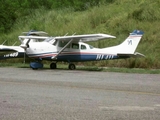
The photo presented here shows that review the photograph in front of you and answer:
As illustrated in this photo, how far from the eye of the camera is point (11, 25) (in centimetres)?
4006

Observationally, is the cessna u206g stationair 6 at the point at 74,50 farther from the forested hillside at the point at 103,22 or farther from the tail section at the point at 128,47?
the forested hillside at the point at 103,22

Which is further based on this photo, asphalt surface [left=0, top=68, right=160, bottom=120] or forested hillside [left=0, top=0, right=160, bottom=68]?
forested hillside [left=0, top=0, right=160, bottom=68]

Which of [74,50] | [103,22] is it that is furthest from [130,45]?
[103,22]

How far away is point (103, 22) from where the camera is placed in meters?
33.2

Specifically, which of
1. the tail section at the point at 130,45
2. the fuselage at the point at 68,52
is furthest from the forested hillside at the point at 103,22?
the fuselage at the point at 68,52

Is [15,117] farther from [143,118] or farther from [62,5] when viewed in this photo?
[62,5]

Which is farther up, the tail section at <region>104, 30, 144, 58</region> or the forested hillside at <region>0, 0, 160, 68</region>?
the forested hillside at <region>0, 0, 160, 68</region>

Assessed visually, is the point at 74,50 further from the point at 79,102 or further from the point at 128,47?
the point at 79,102

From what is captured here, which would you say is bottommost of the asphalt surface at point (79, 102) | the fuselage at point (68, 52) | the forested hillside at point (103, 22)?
the asphalt surface at point (79, 102)

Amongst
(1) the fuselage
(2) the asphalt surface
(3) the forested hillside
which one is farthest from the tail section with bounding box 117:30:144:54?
(2) the asphalt surface

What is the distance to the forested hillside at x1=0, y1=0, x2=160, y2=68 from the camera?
86.8 ft

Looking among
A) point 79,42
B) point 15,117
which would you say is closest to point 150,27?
point 79,42

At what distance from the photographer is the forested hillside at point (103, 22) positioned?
1042 inches

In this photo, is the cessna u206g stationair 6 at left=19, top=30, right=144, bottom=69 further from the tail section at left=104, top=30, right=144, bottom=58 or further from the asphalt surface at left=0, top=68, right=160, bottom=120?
the asphalt surface at left=0, top=68, right=160, bottom=120
